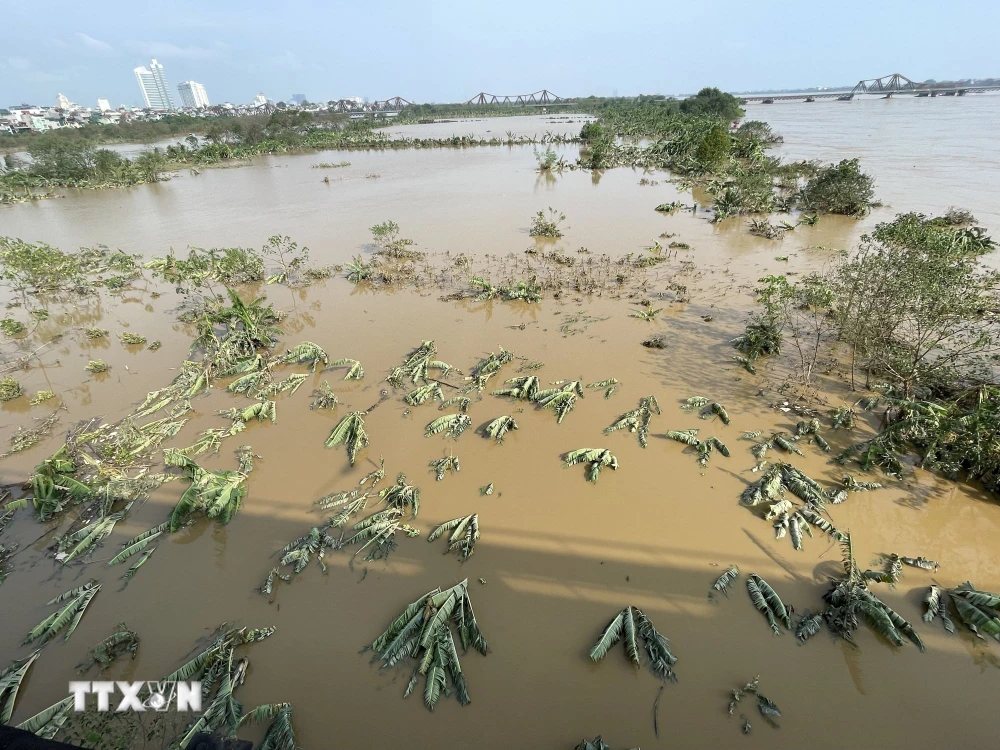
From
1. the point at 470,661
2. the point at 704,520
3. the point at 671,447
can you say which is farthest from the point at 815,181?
the point at 470,661

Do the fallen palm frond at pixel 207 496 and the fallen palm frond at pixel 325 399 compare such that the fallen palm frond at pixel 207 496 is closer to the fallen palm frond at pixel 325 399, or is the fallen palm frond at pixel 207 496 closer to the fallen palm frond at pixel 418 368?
the fallen palm frond at pixel 325 399

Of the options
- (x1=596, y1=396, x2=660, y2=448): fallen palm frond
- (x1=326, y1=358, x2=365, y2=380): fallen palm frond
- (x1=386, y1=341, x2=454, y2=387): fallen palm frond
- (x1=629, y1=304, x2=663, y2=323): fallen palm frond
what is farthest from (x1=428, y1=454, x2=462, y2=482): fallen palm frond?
(x1=629, y1=304, x2=663, y2=323): fallen palm frond

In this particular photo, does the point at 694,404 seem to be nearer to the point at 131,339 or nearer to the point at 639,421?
the point at 639,421

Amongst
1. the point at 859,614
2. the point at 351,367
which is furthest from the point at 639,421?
the point at 351,367

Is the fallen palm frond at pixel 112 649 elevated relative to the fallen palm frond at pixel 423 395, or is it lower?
lower

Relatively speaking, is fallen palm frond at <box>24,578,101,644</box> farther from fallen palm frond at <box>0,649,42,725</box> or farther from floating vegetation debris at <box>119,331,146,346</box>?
floating vegetation debris at <box>119,331,146,346</box>

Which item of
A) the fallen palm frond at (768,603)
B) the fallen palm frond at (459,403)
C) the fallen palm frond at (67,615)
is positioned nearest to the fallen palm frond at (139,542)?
the fallen palm frond at (67,615)
